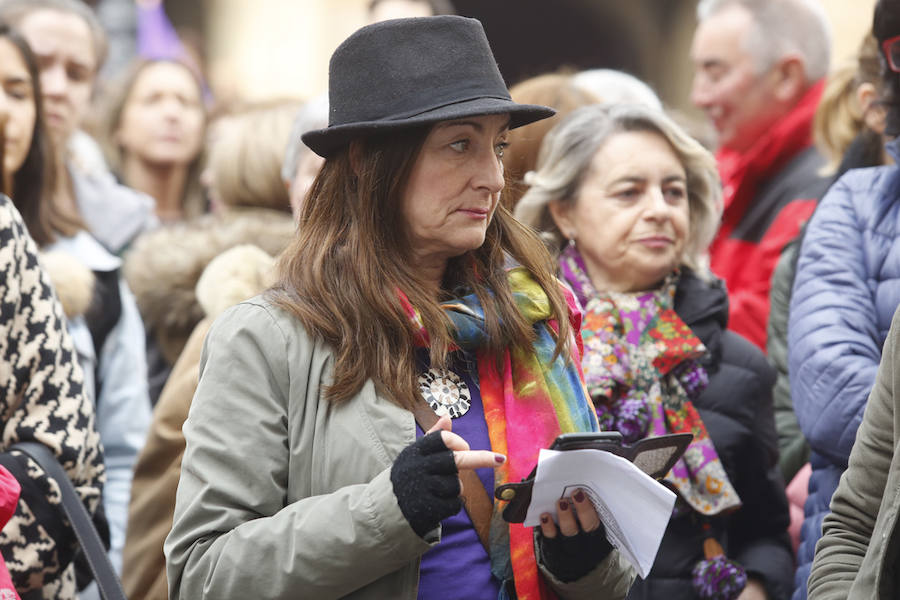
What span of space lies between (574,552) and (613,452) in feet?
0.87

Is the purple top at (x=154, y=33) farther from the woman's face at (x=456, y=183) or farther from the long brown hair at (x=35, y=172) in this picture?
the woman's face at (x=456, y=183)

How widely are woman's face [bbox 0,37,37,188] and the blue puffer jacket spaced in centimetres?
239

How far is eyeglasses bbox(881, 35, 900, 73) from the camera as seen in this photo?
343 cm

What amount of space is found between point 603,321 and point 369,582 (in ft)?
4.41

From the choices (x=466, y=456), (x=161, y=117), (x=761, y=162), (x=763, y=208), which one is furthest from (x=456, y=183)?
(x=161, y=117)

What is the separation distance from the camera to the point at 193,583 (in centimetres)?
252

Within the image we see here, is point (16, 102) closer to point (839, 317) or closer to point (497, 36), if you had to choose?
point (839, 317)

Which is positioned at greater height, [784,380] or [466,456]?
[466,456]

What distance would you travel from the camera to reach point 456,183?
9.05 feet

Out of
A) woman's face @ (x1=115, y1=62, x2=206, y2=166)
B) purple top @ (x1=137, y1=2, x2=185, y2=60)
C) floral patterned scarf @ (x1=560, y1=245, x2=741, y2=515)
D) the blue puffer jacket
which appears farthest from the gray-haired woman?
purple top @ (x1=137, y1=2, x2=185, y2=60)

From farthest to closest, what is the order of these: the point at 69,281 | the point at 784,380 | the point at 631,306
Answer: the point at 784,380 → the point at 69,281 → the point at 631,306

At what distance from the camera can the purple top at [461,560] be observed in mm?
2576

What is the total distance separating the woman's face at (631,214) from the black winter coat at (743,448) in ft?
0.56

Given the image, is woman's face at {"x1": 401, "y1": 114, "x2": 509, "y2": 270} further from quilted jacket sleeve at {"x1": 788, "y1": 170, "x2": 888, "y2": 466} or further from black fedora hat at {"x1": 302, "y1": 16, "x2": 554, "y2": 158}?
quilted jacket sleeve at {"x1": 788, "y1": 170, "x2": 888, "y2": 466}
